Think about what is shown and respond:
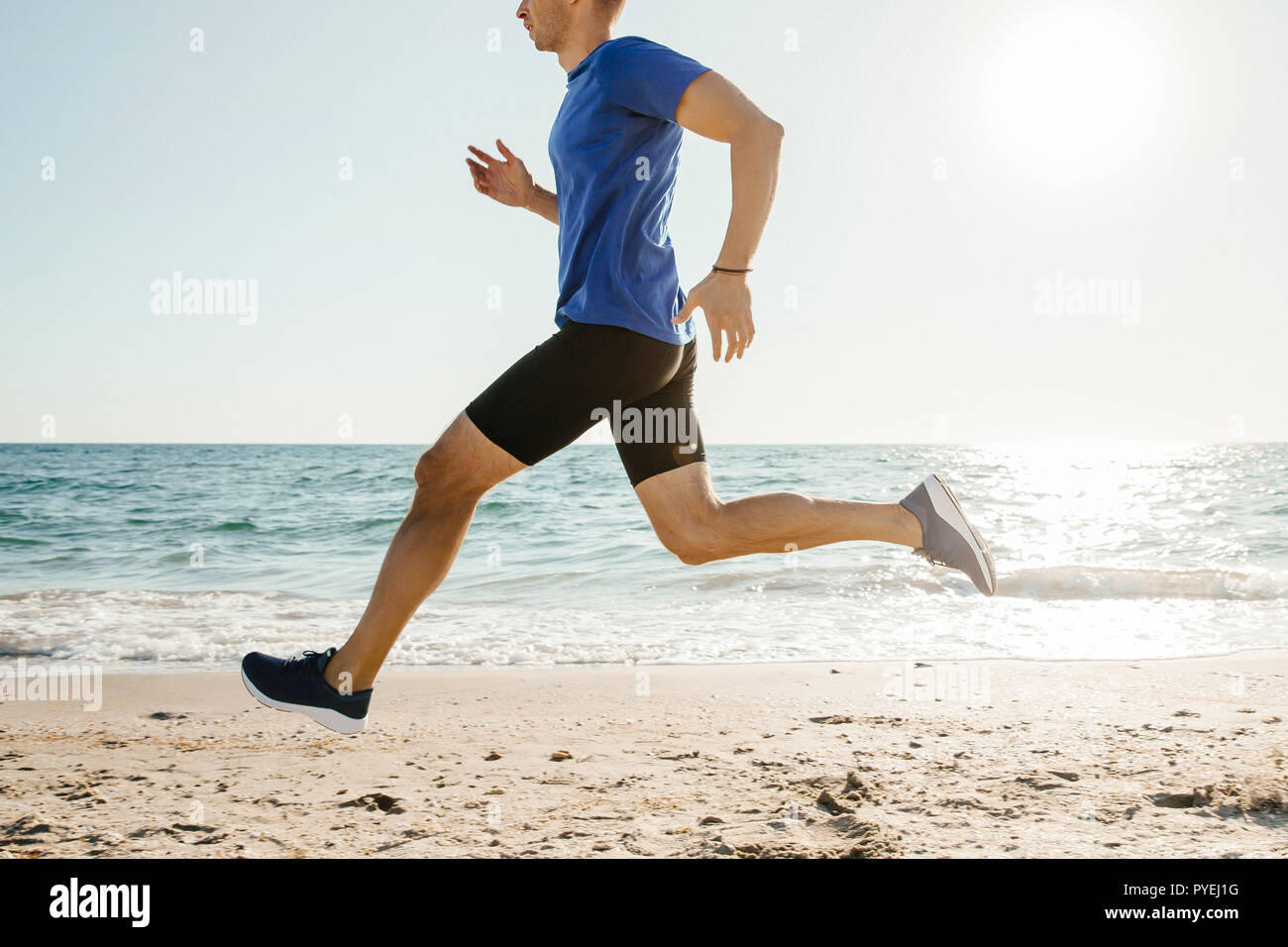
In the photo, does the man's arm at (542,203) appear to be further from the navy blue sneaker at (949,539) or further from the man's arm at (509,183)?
the navy blue sneaker at (949,539)

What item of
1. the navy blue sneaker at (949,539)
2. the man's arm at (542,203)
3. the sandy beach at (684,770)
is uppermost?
the man's arm at (542,203)

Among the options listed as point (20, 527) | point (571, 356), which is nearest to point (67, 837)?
point (571, 356)

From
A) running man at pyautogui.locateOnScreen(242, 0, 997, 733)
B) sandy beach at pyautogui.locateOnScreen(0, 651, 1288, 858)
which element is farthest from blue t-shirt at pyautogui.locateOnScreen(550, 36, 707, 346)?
sandy beach at pyautogui.locateOnScreen(0, 651, 1288, 858)

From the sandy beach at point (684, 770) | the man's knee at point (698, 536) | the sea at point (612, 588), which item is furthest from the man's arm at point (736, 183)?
the sea at point (612, 588)

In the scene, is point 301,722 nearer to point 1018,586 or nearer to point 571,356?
point 571,356

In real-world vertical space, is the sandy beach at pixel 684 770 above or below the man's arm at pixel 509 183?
below

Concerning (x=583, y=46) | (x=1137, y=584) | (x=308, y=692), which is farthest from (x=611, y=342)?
(x=1137, y=584)

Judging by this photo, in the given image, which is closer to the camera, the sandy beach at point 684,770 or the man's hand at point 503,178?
the sandy beach at point 684,770

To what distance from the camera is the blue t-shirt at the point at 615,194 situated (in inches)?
85.1

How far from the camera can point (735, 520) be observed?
98.1 inches

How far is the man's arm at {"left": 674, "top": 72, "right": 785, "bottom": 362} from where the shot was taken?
2000 mm

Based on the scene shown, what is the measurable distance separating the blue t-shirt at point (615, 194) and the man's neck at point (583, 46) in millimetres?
74

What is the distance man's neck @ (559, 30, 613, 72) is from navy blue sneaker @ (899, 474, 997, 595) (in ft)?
5.10
